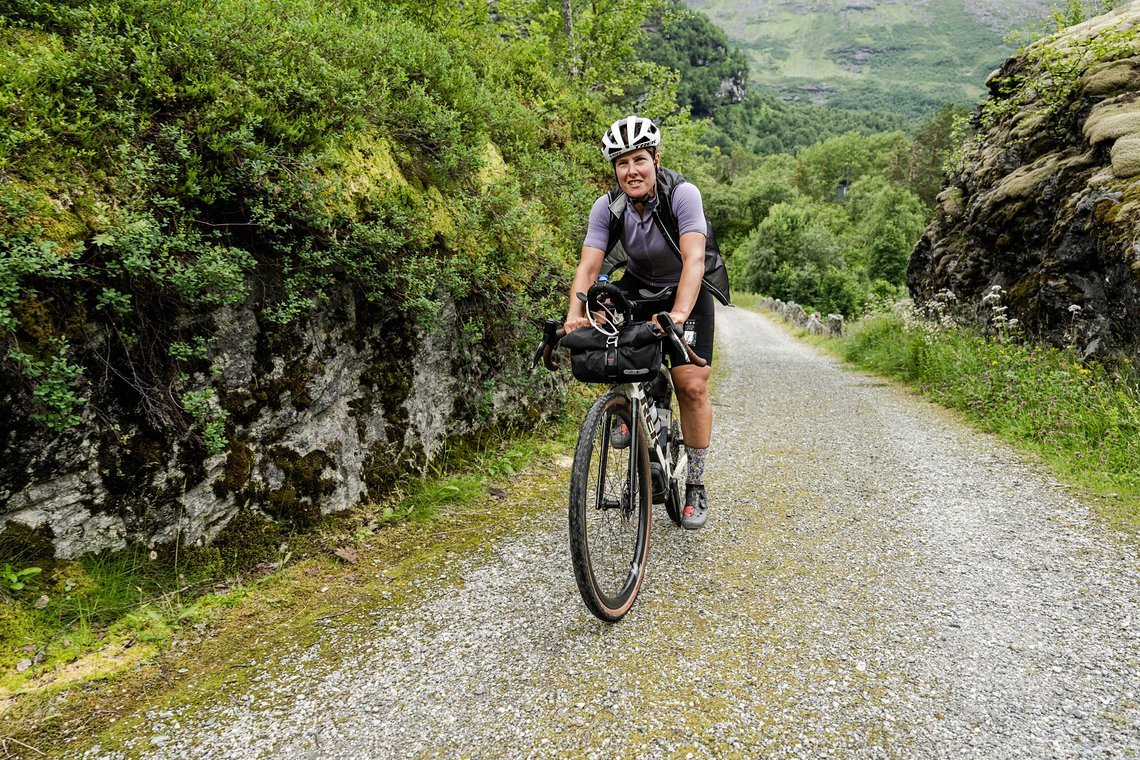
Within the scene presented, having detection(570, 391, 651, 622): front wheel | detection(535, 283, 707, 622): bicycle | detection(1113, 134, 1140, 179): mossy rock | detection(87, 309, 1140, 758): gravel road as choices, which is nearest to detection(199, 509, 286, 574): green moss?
detection(87, 309, 1140, 758): gravel road

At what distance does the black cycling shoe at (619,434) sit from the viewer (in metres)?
3.07

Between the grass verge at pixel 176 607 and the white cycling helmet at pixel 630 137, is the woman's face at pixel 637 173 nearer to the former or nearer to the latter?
the white cycling helmet at pixel 630 137

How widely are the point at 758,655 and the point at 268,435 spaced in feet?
9.56

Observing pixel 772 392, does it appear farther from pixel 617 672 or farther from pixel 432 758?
pixel 432 758

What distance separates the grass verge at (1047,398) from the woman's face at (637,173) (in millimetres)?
3997

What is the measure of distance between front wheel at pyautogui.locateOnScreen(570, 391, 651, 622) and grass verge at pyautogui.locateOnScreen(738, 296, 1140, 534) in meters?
3.47

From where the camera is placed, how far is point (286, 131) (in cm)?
342

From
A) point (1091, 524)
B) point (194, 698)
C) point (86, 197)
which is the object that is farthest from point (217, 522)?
point (1091, 524)

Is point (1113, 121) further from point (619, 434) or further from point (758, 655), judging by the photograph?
point (758, 655)

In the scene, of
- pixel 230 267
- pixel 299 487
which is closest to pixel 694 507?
pixel 299 487

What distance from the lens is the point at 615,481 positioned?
9.95 ft

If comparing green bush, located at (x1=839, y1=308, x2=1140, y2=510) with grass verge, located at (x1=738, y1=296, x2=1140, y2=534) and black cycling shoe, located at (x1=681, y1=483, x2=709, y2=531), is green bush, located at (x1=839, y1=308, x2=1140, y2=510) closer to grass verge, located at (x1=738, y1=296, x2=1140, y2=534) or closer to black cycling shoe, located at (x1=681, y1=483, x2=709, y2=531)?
grass verge, located at (x1=738, y1=296, x2=1140, y2=534)

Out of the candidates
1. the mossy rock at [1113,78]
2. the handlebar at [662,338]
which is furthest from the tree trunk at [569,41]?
the handlebar at [662,338]

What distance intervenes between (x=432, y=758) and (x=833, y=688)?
1.67 metres
